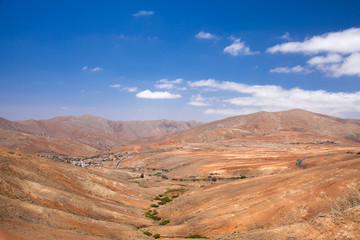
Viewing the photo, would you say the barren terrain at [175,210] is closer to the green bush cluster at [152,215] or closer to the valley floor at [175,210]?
the valley floor at [175,210]

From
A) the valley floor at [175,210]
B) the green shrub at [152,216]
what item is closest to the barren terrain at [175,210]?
the valley floor at [175,210]

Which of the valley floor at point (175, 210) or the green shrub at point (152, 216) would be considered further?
the green shrub at point (152, 216)

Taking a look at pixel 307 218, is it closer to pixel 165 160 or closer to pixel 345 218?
pixel 345 218

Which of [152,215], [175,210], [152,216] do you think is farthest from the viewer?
[175,210]

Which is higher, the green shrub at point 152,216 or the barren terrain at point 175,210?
the barren terrain at point 175,210

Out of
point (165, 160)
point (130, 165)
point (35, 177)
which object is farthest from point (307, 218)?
point (130, 165)

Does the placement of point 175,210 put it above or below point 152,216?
above

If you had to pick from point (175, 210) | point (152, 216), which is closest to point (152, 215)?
point (152, 216)

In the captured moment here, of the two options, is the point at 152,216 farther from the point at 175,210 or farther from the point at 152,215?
the point at 175,210

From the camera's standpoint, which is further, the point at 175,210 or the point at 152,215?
the point at 175,210

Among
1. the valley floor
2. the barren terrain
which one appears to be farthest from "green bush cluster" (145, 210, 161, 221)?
→ the barren terrain

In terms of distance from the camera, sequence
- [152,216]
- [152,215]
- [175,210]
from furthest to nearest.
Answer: [175,210]
[152,215]
[152,216]
